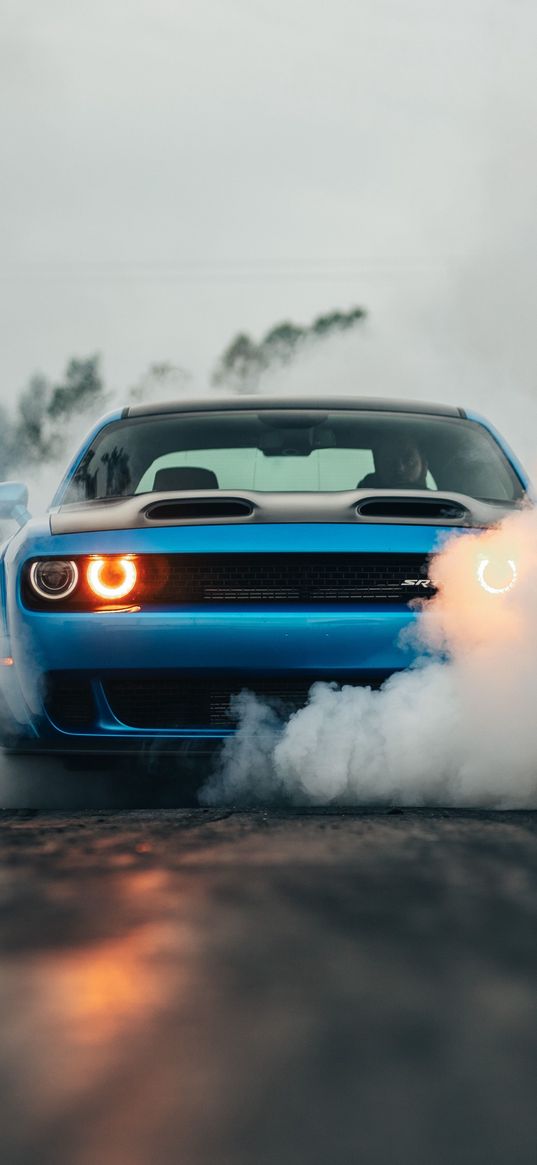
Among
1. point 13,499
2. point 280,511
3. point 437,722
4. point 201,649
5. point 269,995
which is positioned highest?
point 13,499

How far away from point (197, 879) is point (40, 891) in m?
0.29

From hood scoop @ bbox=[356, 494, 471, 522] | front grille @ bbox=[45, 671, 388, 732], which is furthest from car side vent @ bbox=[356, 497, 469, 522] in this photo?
front grille @ bbox=[45, 671, 388, 732]

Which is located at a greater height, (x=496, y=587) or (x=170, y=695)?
(x=496, y=587)

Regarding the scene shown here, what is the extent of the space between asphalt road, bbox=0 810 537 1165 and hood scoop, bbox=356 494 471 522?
92 cm

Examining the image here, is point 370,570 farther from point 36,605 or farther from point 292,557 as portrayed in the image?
point 36,605

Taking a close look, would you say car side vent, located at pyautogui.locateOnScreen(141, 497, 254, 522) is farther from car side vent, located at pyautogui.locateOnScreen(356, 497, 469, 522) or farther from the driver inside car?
the driver inside car

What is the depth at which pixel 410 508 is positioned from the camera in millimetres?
3807

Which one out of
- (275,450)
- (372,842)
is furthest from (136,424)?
(372,842)

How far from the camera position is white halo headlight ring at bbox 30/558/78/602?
3.69 meters

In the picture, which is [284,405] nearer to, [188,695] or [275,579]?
[275,579]

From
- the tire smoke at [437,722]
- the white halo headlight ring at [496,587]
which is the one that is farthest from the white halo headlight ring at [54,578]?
the white halo headlight ring at [496,587]

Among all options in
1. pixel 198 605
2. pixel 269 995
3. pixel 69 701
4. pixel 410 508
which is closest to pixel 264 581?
pixel 198 605

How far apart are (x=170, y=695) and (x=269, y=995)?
1.67 m

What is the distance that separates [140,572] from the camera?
3.66m
